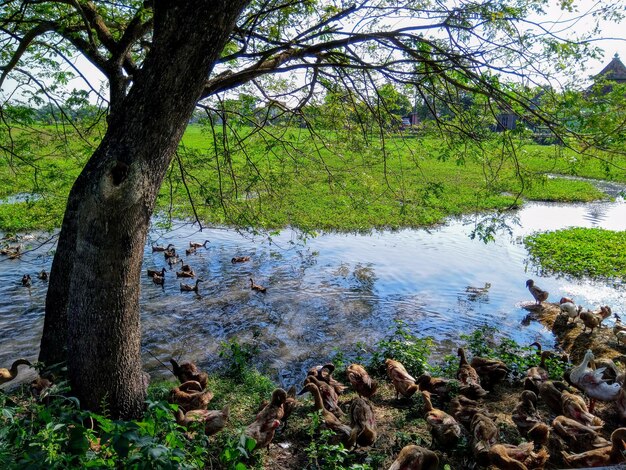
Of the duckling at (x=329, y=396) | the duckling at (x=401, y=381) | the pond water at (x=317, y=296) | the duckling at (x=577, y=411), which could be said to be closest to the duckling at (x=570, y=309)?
the pond water at (x=317, y=296)

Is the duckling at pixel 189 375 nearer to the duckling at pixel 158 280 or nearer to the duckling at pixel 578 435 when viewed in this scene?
the duckling at pixel 578 435

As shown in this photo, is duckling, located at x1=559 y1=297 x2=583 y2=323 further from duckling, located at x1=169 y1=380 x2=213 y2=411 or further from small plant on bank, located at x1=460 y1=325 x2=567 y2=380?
duckling, located at x1=169 y1=380 x2=213 y2=411

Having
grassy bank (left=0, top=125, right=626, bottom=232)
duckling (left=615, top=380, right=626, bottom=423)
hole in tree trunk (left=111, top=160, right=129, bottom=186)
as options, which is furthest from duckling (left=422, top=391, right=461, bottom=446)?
hole in tree trunk (left=111, top=160, right=129, bottom=186)

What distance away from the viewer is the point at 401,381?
6184 millimetres

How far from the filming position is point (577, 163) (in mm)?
5824

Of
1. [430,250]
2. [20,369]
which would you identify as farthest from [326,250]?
[20,369]

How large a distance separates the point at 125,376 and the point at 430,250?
463 inches

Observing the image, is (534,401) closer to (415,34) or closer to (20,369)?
(415,34)

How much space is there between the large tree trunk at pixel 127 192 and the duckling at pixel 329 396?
239 cm

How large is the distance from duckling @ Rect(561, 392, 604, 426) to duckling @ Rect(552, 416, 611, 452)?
0.16 m

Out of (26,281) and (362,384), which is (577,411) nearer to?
(362,384)

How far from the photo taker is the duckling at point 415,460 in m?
4.18

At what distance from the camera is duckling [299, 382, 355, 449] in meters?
4.78

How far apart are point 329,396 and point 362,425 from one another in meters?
0.93
